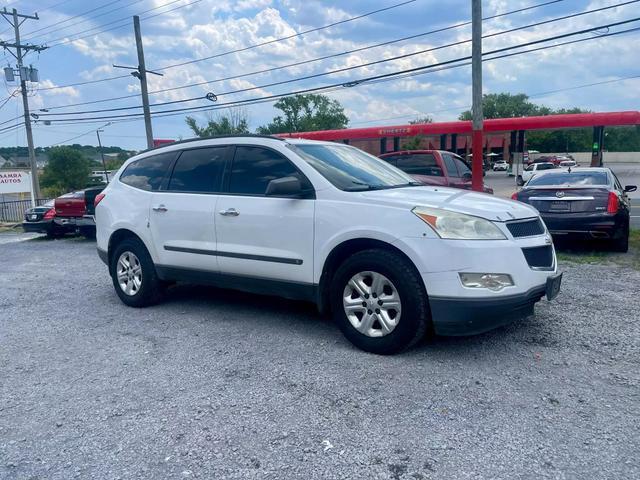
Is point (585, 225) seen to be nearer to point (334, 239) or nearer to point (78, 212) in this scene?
point (334, 239)

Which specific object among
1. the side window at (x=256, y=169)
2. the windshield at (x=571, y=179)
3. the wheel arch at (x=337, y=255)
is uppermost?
the side window at (x=256, y=169)

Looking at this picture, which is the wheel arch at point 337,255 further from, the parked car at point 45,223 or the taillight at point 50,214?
the taillight at point 50,214

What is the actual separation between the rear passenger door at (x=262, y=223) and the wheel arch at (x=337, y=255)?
0.14 meters

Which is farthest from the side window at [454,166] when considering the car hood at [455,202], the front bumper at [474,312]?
the front bumper at [474,312]

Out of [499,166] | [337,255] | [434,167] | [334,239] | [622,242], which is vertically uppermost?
[434,167]

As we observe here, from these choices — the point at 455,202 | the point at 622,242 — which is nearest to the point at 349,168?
the point at 455,202

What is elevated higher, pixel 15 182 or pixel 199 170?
pixel 199 170

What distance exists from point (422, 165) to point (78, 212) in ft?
29.2

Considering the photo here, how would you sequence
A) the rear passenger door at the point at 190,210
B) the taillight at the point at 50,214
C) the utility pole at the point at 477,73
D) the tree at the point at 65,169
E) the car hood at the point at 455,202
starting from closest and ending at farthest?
the car hood at the point at 455,202, the rear passenger door at the point at 190,210, the utility pole at the point at 477,73, the taillight at the point at 50,214, the tree at the point at 65,169

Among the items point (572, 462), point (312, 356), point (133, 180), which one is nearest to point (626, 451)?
point (572, 462)

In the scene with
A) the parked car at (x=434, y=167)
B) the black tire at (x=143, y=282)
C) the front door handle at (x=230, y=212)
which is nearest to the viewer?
the front door handle at (x=230, y=212)

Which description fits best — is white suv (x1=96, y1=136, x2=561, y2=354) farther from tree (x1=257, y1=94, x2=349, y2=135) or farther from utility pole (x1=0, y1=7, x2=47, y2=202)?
tree (x1=257, y1=94, x2=349, y2=135)

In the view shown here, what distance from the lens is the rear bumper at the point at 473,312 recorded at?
392cm

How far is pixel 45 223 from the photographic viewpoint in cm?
1480
